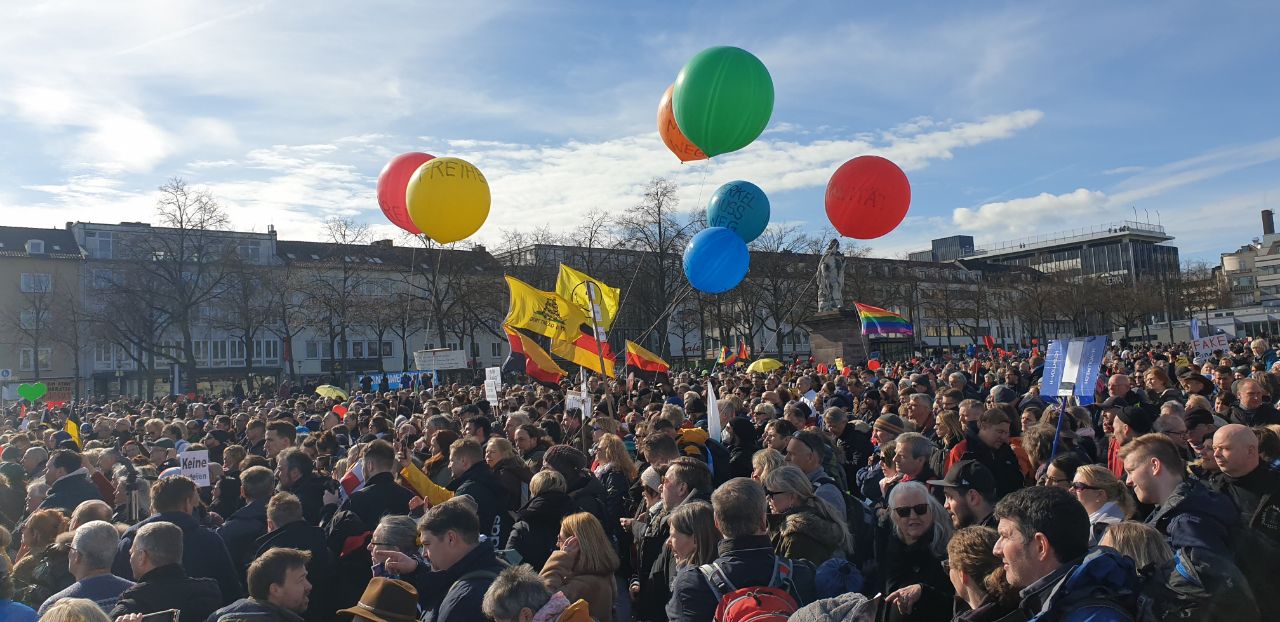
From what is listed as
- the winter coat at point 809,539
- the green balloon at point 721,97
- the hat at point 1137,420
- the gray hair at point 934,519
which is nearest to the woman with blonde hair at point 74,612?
the winter coat at point 809,539

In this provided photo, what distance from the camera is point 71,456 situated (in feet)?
A: 26.9

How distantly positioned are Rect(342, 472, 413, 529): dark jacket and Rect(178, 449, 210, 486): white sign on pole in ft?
8.00

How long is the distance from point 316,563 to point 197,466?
3282 millimetres

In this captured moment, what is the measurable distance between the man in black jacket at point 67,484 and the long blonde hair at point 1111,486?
7.59 metres

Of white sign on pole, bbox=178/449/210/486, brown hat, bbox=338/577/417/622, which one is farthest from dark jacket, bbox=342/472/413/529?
white sign on pole, bbox=178/449/210/486

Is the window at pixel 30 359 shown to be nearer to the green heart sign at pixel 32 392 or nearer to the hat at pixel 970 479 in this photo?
the green heart sign at pixel 32 392

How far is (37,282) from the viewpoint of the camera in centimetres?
6150

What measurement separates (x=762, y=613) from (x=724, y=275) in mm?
11160

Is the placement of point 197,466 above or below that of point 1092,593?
above

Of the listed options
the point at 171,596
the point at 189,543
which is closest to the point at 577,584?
the point at 171,596

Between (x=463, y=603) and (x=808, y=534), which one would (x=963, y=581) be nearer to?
(x=808, y=534)

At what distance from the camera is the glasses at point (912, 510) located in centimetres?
444

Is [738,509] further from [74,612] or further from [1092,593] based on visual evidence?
[74,612]

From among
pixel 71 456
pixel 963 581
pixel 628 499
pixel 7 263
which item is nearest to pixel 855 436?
pixel 628 499
